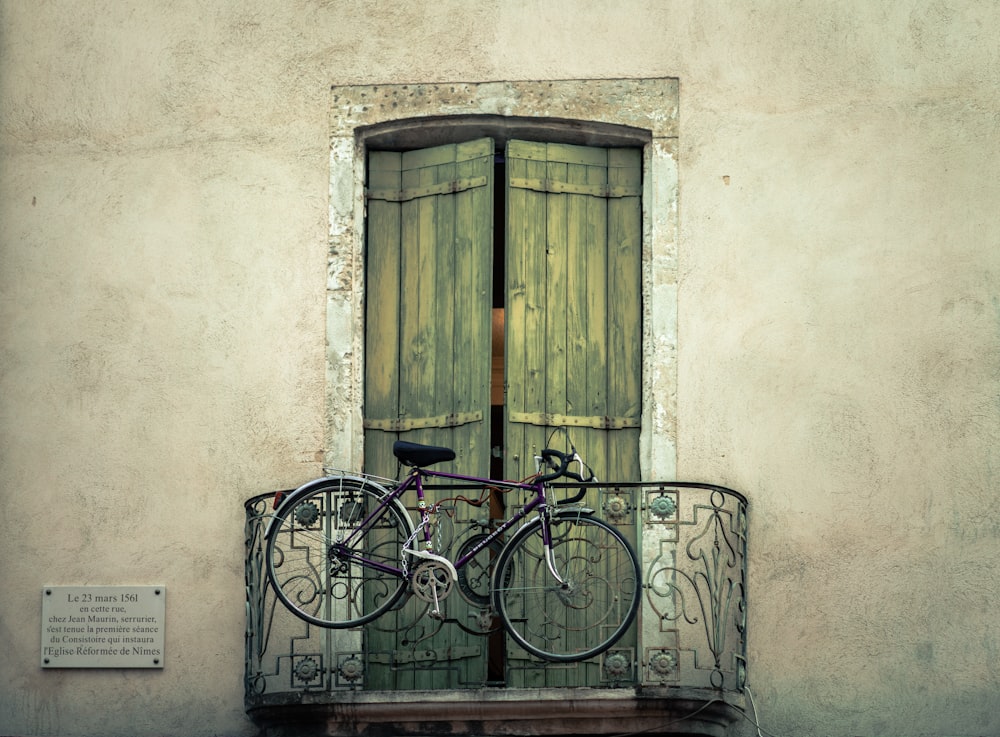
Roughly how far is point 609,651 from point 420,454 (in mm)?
1509

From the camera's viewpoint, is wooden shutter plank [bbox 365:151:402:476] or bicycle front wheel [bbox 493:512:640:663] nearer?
bicycle front wheel [bbox 493:512:640:663]

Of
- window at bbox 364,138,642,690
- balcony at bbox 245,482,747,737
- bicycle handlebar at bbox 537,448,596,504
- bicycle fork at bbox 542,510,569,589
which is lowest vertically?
balcony at bbox 245,482,747,737

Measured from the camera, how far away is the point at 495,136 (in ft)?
37.8

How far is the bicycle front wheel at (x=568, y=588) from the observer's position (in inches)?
399

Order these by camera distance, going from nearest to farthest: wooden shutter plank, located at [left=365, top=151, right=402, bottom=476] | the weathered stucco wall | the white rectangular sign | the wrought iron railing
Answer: the wrought iron railing → the weathered stucco wall → the white rectangular sign → wooden shutter plank, located at [left=365, top=151, right=402, bottom=476]

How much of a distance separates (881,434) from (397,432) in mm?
2505

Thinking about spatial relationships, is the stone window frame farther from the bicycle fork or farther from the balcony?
the bicycle fork

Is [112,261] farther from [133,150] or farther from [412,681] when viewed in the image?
[412,681]

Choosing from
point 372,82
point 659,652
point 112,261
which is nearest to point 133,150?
point 112,261

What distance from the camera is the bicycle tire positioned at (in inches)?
399

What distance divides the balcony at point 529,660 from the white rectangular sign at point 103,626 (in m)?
0.57

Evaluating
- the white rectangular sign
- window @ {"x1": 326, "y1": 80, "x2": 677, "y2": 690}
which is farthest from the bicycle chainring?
the white rectangular sign

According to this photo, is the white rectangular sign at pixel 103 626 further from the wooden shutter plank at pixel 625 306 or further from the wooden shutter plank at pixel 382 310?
the wooden shutter plank at pixel 625 306

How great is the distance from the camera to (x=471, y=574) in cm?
1090
